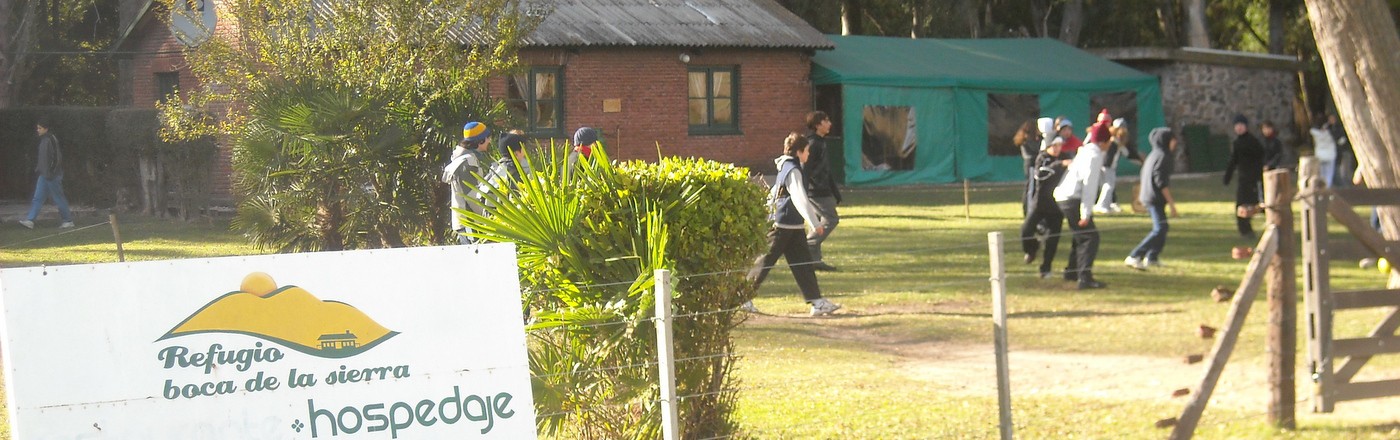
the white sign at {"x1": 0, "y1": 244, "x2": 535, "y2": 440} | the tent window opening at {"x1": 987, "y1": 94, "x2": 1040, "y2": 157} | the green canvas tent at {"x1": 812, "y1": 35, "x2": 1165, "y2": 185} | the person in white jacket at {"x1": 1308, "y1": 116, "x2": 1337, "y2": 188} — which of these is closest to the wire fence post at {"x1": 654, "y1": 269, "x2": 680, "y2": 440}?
the white sign at {"x1": 0, "y1": 244, "x2": 535, "y2": 440}

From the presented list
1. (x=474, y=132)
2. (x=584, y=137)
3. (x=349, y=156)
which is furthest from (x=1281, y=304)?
(x=349, y=156)

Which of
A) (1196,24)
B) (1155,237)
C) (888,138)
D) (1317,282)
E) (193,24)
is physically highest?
(1196,24)

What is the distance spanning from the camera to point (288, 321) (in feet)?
14.9

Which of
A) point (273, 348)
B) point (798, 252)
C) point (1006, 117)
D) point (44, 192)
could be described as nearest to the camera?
point (273, 348)

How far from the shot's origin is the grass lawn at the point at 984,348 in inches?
293

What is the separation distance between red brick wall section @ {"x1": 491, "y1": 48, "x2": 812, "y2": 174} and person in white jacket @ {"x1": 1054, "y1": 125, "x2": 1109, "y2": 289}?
13024 mm

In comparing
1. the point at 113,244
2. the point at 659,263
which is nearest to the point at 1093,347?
the point at 659,263

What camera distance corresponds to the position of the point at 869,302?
39.7 feet

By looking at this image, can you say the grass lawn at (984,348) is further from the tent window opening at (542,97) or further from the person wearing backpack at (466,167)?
the tent window opening at (542,97)

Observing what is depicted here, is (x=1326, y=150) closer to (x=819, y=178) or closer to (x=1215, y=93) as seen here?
(x=819, y=178)

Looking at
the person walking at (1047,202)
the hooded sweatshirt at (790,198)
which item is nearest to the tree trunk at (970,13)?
the person walking at (1047,202)

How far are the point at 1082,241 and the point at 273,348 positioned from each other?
940 centimetres

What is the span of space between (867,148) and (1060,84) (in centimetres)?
488

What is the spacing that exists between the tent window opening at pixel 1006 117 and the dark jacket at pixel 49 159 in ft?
58.8
